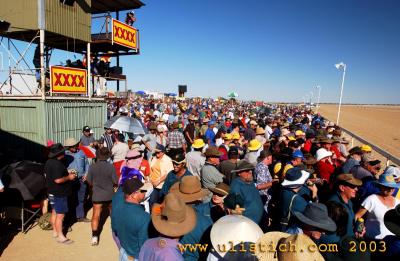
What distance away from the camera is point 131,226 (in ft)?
10.1

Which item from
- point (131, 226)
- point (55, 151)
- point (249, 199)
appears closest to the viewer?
point (131, 226)

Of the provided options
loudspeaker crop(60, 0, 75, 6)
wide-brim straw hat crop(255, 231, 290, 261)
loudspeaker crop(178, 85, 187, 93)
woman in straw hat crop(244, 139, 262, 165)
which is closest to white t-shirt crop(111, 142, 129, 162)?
woman in straw hat crop(244, 139, 262, 165)

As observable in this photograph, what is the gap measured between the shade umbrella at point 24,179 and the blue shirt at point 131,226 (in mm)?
3332

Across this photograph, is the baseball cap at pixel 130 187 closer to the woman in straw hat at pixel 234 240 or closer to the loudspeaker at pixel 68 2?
the woman in straw hat at pixel 234 240

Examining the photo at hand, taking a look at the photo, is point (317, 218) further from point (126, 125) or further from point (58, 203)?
point (126, 125)

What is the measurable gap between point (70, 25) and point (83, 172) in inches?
273

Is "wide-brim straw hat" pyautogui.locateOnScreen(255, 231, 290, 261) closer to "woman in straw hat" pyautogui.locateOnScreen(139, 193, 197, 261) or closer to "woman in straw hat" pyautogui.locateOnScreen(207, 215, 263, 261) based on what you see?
"woman in straw hat" pyautogui.locateOnScreen(207, 215, 263, 261)

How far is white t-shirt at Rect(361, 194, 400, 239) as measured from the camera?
369 cm

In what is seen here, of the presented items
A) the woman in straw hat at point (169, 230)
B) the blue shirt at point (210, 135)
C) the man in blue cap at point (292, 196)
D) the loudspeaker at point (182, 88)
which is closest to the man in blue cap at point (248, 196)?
the man in blue cap at point (292, 196)

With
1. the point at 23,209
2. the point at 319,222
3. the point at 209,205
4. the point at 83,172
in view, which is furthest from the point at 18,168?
the point at 319,222

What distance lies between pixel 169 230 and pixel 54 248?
3.90 meters

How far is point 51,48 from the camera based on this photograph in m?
12.9

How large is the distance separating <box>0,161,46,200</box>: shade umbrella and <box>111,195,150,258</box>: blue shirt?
3.33 metres

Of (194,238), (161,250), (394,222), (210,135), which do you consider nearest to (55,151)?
(194,238)
